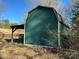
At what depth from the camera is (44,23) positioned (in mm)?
21453

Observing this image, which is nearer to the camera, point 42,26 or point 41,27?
point 42,26

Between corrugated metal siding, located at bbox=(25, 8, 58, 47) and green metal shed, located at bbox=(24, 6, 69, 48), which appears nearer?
green metal shed, located at bbox=(24, 6, 69, 48)

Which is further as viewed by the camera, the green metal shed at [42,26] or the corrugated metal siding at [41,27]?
the corrugated metal siding at [41,27]

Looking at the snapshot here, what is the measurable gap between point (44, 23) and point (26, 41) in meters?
3.37

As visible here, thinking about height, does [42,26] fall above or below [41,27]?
above

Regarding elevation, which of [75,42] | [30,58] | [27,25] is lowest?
[30,58]

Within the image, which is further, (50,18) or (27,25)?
(27,25)

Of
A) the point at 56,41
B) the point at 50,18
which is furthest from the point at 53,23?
the point at 56,41

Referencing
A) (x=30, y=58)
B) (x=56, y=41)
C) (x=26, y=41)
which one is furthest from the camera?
(x=26, y=41)

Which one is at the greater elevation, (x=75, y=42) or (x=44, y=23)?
(x=44, y=23)

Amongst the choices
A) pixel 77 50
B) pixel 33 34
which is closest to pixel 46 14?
pixel 33 34

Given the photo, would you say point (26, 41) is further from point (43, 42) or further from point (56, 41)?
point (56, 41)

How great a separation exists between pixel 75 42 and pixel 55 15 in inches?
463

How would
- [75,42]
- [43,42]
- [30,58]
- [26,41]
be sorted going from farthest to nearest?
1. [26,41]
2. [43,42]
3. [30,58]
4. [75,42]
